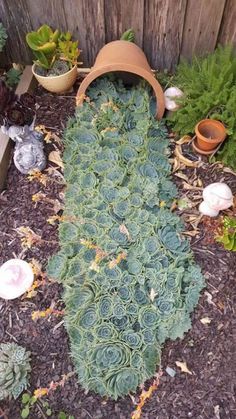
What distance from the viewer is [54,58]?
2539 mm

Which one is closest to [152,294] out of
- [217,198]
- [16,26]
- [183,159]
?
[217,198]

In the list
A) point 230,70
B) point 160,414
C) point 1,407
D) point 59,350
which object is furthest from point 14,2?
point 160,414

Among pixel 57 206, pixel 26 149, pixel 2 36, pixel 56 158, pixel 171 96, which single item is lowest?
pixel 57 206

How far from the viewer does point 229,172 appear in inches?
94.7

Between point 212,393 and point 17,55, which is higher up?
point 17,55

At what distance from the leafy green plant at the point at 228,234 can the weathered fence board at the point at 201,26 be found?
114cm

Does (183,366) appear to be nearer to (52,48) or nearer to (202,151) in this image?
(202,151)

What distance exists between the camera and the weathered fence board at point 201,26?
2.34 metres

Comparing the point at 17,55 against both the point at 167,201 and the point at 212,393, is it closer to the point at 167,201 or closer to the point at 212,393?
the point at 167,201

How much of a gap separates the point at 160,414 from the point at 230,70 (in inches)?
69.8

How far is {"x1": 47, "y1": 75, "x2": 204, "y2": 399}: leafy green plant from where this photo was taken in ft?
6.00

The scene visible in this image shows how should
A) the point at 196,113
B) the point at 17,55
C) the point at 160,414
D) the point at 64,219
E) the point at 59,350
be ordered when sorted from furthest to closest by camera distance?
the point at 17,55, the point at 196,113, the point at 64,219, the point at 59,350, the point at 160,414

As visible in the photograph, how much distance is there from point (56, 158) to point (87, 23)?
86 cm

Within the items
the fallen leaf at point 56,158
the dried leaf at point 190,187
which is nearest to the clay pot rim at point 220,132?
the dried leaf at point 190,187
